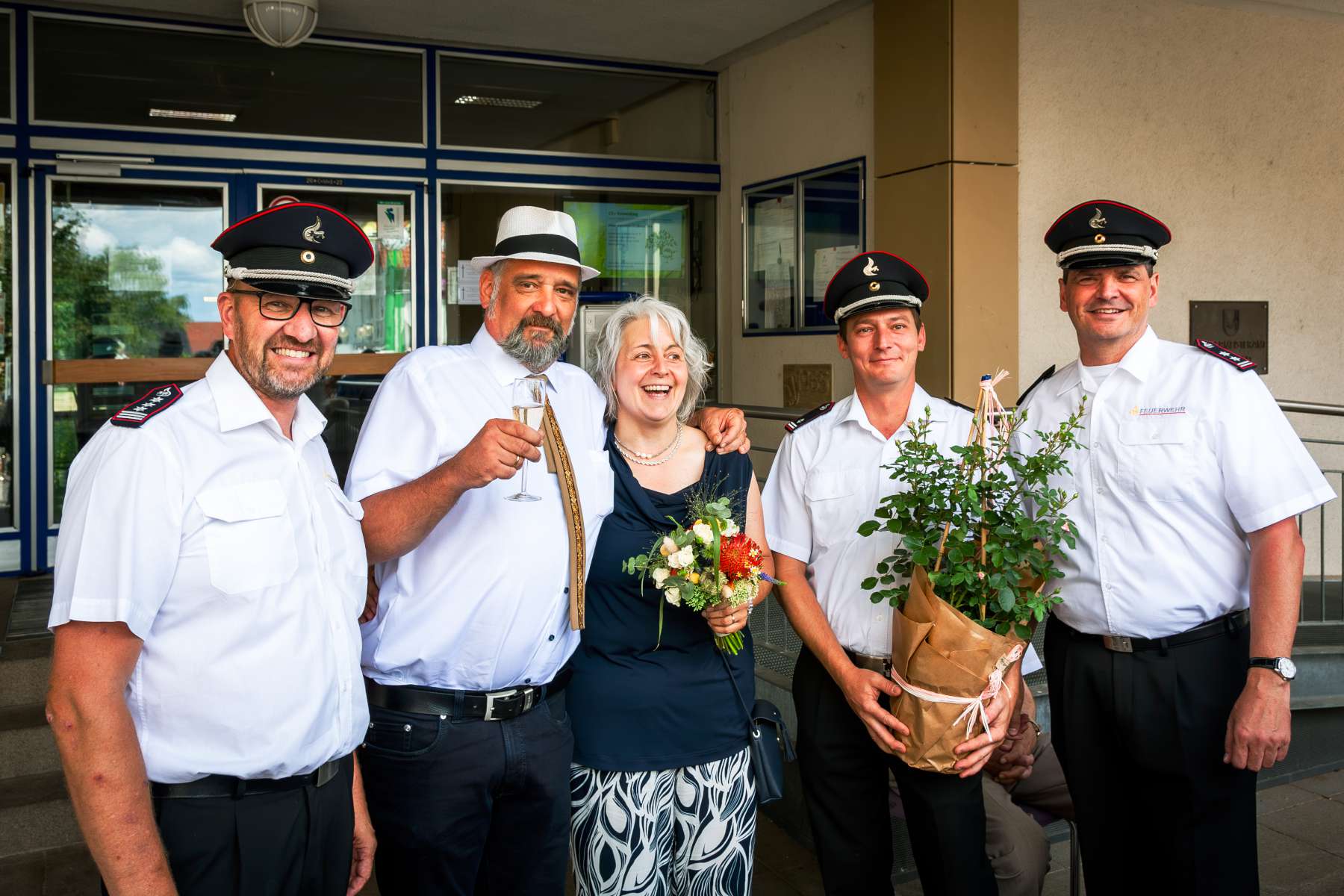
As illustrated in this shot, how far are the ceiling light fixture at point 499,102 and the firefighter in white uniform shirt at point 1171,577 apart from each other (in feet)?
18.0

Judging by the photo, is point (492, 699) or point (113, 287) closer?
point (492, 699)

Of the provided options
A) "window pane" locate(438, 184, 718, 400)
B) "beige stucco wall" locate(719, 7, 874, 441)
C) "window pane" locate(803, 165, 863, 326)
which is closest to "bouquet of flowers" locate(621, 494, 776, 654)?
"window pane" locate(803, 165, 863, 326)

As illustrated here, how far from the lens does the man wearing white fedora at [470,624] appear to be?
236cm

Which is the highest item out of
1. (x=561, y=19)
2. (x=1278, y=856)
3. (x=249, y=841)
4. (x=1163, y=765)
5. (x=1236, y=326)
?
(x=561, y=19)

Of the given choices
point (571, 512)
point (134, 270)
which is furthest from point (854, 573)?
point (134, 270)

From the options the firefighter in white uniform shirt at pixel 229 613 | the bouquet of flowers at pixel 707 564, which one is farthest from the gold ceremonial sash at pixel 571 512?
the firefighter in white uniform shirt at pixel 229 613

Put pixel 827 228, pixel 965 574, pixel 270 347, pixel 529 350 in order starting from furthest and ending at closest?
pixel 827 228 < pixel 529 350 < pixel 965 574 < pixel 270 347

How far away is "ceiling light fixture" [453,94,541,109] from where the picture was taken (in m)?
7.42

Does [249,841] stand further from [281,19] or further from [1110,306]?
[281,19]

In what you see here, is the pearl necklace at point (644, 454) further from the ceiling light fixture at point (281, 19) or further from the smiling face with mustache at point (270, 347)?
the ceiling light fixture at point (281, 19)

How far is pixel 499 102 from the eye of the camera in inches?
296

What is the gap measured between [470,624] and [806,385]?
5.05m

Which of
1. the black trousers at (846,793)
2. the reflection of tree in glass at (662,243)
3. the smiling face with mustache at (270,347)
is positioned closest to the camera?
the smiling face with mustache at (270,347)

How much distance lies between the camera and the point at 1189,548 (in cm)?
266
